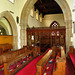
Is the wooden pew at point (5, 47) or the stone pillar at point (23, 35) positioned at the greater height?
the stone pillar at point (23, 35)

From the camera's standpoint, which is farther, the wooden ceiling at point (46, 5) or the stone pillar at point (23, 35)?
the wooden ceiling at point (46, 5)

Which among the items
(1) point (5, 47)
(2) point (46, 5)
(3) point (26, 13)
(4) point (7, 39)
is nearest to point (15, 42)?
(4) point (7, 39)

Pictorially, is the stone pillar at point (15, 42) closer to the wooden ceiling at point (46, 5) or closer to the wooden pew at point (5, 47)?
the wooden pew at point (5, 47)

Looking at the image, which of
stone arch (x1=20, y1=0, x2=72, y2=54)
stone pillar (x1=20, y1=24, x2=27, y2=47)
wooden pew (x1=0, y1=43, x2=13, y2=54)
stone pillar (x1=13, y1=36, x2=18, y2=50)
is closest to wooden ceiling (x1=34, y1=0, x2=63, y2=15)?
stone arch (x1=20, y1=0, x2=72, y2=54)

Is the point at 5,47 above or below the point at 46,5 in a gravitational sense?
below

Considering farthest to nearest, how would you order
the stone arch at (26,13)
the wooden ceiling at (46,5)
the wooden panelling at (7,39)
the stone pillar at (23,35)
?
1. the wooden ceiling at (46,5)
2. the stone pillar at (23,35)
3. the wooden panelling at (7,39)
4. the stone arch at (26,13)

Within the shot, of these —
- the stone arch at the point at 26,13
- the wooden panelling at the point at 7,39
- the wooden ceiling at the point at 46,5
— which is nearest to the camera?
the stone arch at the point at 26,13

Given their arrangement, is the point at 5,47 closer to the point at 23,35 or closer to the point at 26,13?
the point at 23,35

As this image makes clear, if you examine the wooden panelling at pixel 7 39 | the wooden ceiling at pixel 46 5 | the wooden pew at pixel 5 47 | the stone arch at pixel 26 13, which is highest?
the wooden ceiling at pixel 46 5

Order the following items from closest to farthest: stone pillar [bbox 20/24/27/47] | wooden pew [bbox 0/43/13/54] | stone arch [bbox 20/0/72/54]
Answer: wooden pew [bbox 0/43/13/54]
stone arch [bbox 20/0/72/54]
stone pillar [bbox 20/24/27/47]

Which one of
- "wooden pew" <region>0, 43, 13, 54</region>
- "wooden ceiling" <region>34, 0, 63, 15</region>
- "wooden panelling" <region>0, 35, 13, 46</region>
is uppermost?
"wooden ceiling" <region>34, 0, 63, 15</region>

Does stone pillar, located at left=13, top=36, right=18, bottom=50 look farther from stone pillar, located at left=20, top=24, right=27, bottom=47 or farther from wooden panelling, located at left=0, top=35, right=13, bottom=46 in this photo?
stone pillar, located at left=20, top=24, right=27, bottom=47

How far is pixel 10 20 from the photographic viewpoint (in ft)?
23.1

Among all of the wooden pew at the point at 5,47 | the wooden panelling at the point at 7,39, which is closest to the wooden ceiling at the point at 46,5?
the wooden panelling at the point at 7,39
